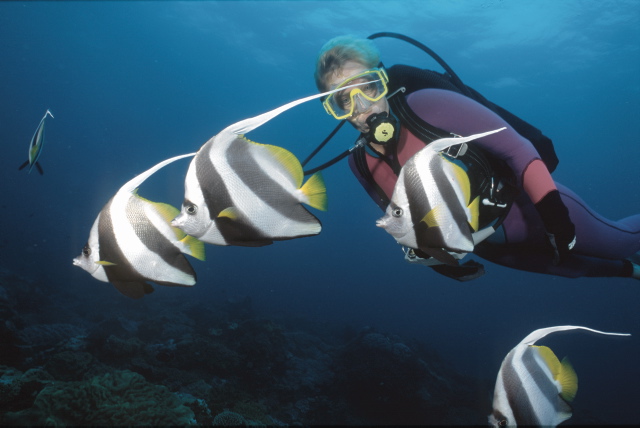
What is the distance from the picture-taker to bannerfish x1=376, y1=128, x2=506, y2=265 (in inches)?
50.1

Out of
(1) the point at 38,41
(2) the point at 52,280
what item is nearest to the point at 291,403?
(2) the point at 52,280

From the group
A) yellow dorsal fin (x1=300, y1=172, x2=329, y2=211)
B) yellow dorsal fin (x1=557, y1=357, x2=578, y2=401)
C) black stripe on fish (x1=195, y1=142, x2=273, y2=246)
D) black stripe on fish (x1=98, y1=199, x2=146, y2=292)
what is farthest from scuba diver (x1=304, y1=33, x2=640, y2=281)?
black stripe on fish (x1=98, y1=199, x2=146, y2=292)

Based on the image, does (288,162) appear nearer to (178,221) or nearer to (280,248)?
(178,221)

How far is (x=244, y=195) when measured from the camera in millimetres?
1198

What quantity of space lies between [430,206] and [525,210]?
2620mm

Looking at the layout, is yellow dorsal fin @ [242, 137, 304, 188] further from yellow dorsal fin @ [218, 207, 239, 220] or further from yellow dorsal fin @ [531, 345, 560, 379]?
yellow dorsal fin @ [531, 345, 560, 379]

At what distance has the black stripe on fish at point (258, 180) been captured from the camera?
1.21 meters

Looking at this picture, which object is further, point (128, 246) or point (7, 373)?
point (7, 373)

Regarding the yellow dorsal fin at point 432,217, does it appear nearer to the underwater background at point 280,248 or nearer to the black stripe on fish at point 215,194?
the black stripe on fish at point 215,194

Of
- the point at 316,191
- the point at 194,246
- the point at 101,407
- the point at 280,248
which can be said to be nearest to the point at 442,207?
the point at 316,191

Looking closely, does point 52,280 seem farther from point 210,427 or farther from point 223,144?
point 223,144

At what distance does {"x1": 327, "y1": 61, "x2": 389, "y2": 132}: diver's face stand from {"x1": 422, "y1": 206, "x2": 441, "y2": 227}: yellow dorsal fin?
1530 millimetres

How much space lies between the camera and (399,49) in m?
30.3

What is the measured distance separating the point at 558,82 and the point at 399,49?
692 inches
